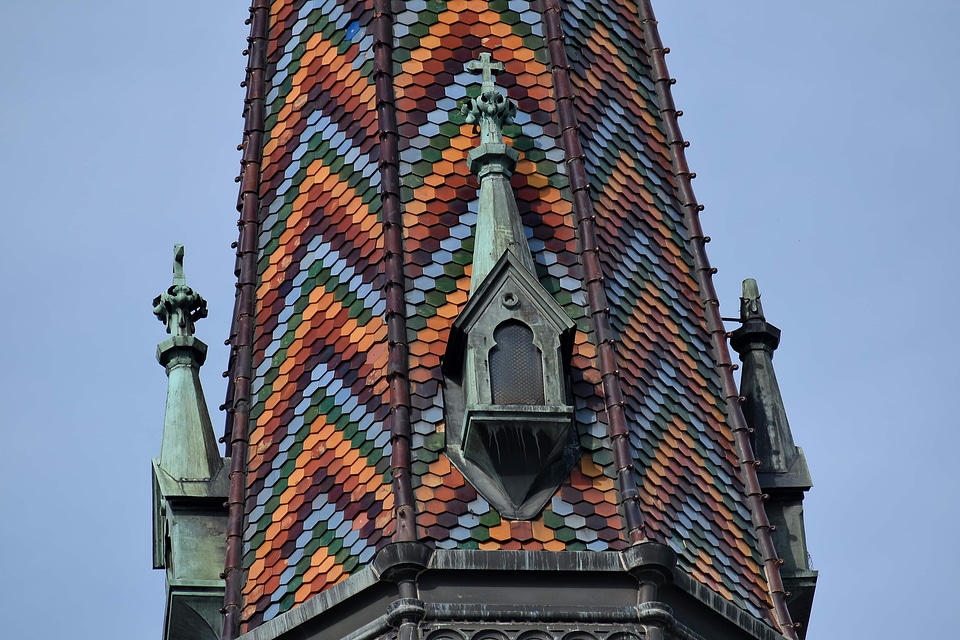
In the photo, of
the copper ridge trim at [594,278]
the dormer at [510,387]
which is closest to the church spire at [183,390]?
the dormer at [510,387]

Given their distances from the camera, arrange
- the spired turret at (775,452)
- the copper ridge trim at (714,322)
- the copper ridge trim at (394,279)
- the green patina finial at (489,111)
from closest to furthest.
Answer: the copper ridge trim at (394,279) → the copper ridge trim at (714,322) → the green patina finial at (489,111) → the spired turret at (775,452)

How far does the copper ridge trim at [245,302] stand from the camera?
24453 millimetres

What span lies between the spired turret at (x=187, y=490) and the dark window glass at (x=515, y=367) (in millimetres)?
2612

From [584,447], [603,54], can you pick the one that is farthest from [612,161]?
[584,447]

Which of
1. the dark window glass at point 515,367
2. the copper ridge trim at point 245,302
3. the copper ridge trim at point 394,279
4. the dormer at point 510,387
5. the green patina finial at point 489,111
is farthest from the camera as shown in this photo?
the green patina finial at point 489,111

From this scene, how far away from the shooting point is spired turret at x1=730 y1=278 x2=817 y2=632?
25.6m

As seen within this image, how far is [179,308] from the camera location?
27.0m

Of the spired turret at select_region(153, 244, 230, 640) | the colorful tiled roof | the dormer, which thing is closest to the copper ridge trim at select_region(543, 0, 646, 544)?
the colorful tiled roof

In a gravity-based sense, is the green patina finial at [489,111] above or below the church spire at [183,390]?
above

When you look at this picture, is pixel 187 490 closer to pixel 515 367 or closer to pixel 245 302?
pixel 245 302

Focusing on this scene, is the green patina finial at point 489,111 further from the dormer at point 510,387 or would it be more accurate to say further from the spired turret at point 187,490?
the spired turret at point 187,490

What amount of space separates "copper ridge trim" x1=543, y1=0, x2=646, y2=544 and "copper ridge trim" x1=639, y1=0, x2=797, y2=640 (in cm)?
127

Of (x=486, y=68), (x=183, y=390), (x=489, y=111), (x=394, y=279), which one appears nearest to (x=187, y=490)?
(x=183, y=390)

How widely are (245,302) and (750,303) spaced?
392 cm
